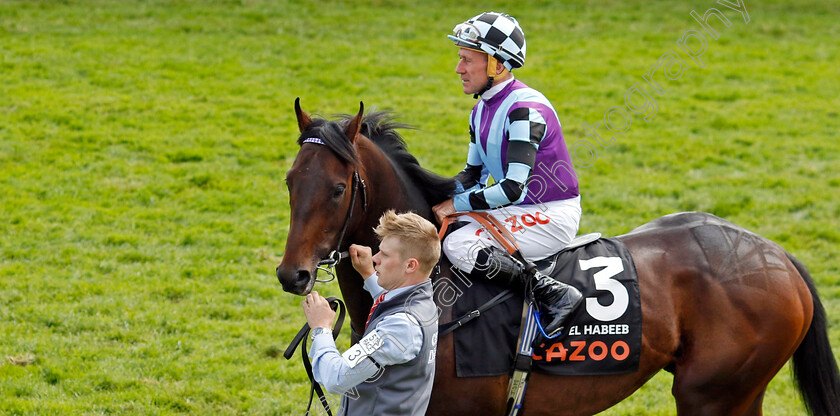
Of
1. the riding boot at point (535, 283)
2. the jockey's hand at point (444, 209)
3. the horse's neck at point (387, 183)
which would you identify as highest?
the horse's neck at point (387, 183)

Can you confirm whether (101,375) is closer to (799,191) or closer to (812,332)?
(812,332)

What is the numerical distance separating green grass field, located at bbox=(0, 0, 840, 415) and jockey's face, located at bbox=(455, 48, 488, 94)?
1.31 feet

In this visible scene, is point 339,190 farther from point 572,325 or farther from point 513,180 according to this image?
point 572,325

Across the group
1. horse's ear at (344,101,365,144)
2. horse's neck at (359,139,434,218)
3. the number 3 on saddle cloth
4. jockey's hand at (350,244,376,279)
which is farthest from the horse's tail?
horse's ear at (344,101,365,144)

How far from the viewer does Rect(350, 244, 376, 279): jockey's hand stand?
3.58 meters

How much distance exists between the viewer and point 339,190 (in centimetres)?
364

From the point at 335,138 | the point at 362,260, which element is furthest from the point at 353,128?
the point at 362,260

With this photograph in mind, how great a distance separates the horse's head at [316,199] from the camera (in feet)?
11.6

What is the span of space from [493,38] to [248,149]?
689cm

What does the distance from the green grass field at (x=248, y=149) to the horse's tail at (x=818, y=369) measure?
160 cm

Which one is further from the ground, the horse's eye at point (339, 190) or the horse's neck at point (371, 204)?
the horse's eye at point (339, 190)

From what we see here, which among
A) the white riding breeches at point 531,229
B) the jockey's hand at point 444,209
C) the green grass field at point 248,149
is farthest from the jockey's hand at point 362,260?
the green grass field at point 248,149

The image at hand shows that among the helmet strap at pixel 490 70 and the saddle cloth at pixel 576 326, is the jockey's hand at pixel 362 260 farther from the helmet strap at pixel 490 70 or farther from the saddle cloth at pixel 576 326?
the helmet strap at pixel 490 70

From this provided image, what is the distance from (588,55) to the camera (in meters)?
13.8
